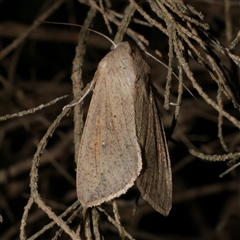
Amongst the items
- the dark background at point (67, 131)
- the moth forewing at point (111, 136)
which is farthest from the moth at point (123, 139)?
the dark background at point (67, 131)

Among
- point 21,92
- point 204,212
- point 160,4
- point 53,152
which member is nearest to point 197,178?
point 204,212

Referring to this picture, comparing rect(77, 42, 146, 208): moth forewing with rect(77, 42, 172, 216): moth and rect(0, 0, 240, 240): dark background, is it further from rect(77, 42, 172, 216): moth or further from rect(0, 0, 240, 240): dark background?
rect(0, 0, 240, 240): dark background

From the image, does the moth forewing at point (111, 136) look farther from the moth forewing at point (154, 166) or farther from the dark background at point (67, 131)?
the dark background at point (67, 131)

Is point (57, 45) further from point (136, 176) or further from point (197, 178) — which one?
point (136, 176)

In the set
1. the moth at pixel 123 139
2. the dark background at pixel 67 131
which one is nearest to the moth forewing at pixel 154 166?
the moth at pixel 123 139

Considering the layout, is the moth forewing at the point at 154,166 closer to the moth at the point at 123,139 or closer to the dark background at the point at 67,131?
the moth at the point at 123,139

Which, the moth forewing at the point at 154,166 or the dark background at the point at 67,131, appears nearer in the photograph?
the moth forewing at the point at 154,166

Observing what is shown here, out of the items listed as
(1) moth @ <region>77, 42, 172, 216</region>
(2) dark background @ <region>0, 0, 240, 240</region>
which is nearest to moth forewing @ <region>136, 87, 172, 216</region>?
(1) moth @ <region>77, 42, 172, 216</region>
